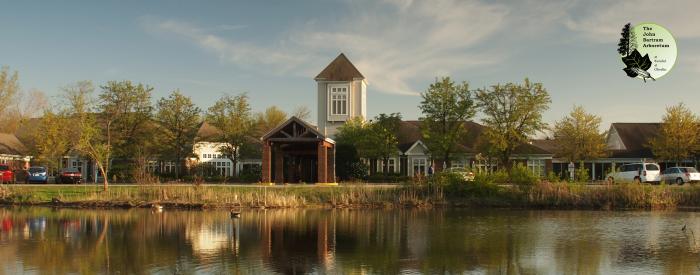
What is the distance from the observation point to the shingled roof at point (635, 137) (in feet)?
194

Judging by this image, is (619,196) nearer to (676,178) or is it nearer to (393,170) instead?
(676,178)

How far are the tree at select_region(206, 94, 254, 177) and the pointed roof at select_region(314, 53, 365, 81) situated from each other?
408 inches

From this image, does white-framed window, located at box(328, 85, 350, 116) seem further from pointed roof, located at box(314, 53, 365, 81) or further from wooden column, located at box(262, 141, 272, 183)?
wooden column, located at box(262, 141, 272, 183)

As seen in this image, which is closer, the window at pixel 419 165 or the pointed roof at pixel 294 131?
the pointed roof at pixel 294 131

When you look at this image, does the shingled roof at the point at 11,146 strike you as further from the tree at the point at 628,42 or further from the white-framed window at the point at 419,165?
the tree at the point at 628,42

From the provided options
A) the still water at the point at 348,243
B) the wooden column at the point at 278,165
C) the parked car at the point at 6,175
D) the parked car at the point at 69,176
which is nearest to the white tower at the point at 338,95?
the wooden column at the point at 278,165

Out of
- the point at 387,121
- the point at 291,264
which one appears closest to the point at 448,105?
the point at 387,121

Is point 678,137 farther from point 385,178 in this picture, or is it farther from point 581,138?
point 385,178

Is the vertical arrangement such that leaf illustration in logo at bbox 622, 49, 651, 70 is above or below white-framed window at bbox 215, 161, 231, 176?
above

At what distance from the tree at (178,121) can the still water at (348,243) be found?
2414 centimetres

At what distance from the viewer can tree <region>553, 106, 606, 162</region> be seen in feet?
178

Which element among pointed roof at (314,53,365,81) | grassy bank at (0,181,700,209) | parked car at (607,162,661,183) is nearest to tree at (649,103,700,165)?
parked car at (607,162,661,183)

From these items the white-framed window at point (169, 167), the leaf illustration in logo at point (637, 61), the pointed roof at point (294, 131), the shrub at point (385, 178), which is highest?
the leaf illustration in logo at point (637, 61)

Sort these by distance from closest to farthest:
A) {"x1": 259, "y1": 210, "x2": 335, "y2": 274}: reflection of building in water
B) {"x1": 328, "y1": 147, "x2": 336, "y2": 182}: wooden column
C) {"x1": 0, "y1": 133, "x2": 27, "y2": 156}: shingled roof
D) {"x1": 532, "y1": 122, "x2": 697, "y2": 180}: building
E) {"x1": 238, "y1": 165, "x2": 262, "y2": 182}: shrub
Answer: {"x1": 259, "y1": 210, "x2": 335, "y2": 274}: reflection of building in water → {"x1": 328, "y1": 147, "x2": 336, "y2": 182}: wooden column → {"x1": 238, "y1": 165, "x2": 262, "y2": 182}: shrub → {"x1": 532, "y1": 122, "x2": 697, "y2": 180}: building → {"x1": 0, "y1": 133, "x2": 27, "y2": 156}: shingled roof
